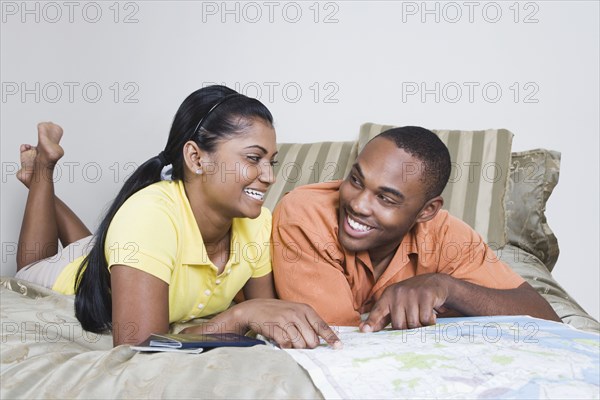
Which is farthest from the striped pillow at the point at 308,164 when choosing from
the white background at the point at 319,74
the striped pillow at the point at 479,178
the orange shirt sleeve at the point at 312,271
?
the orange shirt sleeve at the point at 312,271

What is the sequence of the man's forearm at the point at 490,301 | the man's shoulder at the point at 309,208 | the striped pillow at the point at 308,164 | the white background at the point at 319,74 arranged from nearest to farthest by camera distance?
the man's forearm at the point at 490,301
the man's shoulder at the point at 309,208
the striped pillow at the point at 308,164
the white background at the point at 319,74

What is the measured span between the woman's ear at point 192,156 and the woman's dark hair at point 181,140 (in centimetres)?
1

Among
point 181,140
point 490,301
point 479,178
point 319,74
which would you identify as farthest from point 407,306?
point 319,74

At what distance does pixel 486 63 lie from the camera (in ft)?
7.88

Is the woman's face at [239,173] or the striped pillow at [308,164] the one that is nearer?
the woman's face at [239,173]

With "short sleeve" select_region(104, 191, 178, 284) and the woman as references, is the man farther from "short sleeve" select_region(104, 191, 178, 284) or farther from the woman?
"short sleeve" select_region(104, 191, 178, 284)

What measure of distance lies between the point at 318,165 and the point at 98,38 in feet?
2.95

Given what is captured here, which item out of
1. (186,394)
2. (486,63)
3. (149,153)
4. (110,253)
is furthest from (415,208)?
(149,153)

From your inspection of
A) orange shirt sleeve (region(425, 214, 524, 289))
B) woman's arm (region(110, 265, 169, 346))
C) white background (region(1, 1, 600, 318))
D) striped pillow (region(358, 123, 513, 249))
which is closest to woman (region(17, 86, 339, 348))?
woman's arm (region(110, 265, 169, 346))

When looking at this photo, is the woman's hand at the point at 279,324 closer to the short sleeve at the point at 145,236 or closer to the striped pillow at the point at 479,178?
the short sleeve at the point at 145,236

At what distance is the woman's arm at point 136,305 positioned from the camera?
4.14 feet

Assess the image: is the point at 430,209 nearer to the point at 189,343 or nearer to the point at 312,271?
the point at 312,271

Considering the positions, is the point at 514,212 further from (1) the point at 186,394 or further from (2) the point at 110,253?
(1) the point at 186,394

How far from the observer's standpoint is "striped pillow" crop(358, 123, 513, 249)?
200 centimetres
